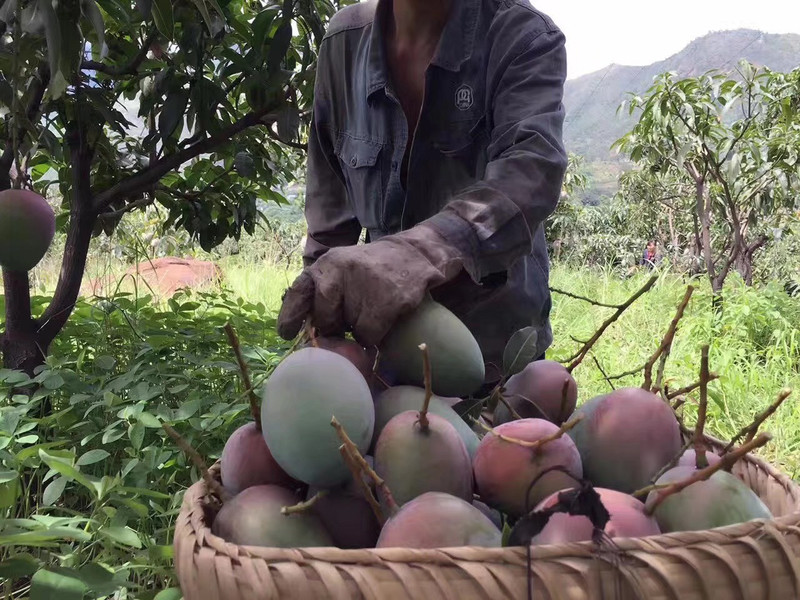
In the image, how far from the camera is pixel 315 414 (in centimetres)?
60

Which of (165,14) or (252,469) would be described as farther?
(165,14)

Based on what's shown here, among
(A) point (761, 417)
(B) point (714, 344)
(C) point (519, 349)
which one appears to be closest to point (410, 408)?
(C) point (519, 349)

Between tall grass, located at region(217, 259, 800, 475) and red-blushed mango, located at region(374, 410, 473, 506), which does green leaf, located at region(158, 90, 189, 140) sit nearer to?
tall grass, located at region(217, 259, 800, 475)

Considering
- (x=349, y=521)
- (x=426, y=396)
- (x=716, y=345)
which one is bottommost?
(x=716, y=345)

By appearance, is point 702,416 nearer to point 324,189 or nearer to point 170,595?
point 170,595

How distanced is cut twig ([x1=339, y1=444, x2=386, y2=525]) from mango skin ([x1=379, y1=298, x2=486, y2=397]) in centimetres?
15

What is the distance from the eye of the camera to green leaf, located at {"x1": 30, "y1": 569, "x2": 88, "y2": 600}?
2.47ft

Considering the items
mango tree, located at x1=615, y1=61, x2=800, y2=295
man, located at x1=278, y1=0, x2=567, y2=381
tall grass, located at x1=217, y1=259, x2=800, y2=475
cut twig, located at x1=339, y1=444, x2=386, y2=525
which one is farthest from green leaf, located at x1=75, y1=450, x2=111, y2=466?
mango tree, located at x1=615, y1=61, x2=800, y2=295

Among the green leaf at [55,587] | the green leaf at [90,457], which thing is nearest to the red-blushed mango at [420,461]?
the green leaf at [55,587]

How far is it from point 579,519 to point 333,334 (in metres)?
0.32

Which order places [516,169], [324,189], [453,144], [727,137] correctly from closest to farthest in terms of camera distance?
[516,169], [453,144], [324,189], [727,137]

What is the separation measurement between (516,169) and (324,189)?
2.19ft

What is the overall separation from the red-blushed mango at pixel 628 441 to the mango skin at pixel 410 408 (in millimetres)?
97

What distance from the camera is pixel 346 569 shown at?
1.56ft
